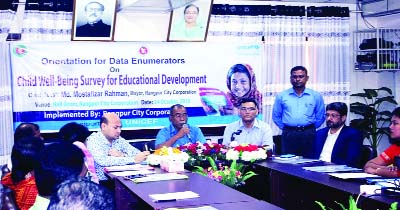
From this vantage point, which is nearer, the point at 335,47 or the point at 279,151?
the point at 279,151

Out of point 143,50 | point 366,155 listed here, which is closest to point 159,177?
point 366,155

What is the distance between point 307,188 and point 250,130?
1677 millimetres

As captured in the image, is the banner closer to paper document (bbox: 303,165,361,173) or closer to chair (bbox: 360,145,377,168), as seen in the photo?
chair (bbox: 360,145,377,168)

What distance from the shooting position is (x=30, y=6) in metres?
7.23

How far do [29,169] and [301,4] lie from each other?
18.7ft

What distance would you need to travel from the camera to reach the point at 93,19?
734cm

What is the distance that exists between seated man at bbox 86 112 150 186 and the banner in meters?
2.07

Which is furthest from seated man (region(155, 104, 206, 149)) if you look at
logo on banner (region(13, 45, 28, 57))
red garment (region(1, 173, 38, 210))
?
red garment (region(1, 173, 38, 210))

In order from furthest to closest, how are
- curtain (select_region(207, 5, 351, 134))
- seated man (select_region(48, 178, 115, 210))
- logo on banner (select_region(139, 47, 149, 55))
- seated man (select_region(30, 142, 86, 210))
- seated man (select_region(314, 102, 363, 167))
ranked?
curtain (select_region(207, 5, 351, 134)) < logo on banner (select_region(139, 47, 149, 55)) < seated man (select_region(314, 102, 363, 167)) < seated man (select_region(30, 142, 86, 210)) < seated man (select_region(48, 178, 115, 210))

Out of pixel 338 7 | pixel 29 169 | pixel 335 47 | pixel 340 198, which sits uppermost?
pixel 338 7

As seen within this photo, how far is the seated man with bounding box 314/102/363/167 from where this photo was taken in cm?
541

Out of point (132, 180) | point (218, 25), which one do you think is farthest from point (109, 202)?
point (218, 25)

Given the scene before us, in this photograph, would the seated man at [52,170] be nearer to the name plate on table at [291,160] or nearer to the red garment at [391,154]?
the red garment at [391,154]

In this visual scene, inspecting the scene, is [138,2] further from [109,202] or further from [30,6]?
[109,202]
